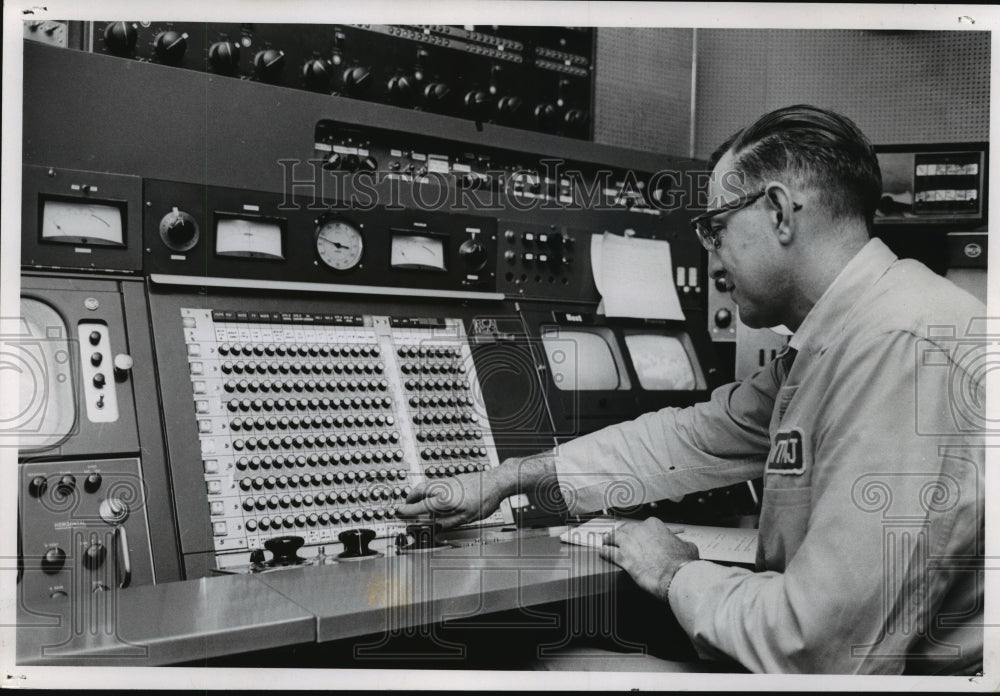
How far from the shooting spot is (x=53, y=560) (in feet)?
4.58

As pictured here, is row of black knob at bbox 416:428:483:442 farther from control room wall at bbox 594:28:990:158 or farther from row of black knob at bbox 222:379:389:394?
control room wall at bbox 594:28:990:158

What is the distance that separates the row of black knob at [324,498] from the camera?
1.57 m

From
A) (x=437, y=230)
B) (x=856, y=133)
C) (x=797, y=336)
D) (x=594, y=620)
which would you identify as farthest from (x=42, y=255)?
(x=856, y=133)

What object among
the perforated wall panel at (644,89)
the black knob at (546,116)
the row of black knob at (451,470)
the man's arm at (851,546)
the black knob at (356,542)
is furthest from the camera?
the perforated wall panel at (644,89)

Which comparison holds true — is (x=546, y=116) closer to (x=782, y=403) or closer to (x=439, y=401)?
(x=439, y=401)

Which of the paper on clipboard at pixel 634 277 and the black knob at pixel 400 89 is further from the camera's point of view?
the paper on clipboard at pixel 634 277

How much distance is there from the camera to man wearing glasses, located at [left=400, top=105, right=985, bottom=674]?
1323 mm

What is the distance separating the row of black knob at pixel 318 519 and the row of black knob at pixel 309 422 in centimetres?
18

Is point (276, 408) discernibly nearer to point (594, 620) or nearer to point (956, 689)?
point (594, 620)

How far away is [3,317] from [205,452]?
49cm

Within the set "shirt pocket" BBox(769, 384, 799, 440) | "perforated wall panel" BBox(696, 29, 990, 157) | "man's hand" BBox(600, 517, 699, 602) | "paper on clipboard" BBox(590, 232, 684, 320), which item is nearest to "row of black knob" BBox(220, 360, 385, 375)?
"man's hand" BBox(600, 517, 699, 602)

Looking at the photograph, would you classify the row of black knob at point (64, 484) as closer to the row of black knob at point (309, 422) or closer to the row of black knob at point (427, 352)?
the row of black knob at point (309, 422)

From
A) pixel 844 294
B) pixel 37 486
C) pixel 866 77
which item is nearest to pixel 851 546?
pixel 844 294

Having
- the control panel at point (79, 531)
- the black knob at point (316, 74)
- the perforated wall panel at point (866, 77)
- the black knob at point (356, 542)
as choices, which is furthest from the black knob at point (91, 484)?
the perforated wall panel at point (866, 77)
